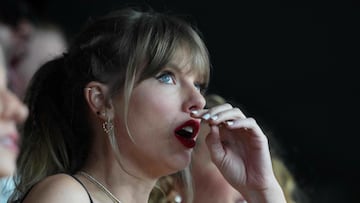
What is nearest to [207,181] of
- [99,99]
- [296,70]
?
[99,99]

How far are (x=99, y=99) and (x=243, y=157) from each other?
0.39 metres

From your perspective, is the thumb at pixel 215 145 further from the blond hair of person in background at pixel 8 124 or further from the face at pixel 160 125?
the blond hair of person in background at pixel 8 124

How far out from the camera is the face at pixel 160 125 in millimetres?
1890

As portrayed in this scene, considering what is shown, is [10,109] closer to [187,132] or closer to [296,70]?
[187,132]

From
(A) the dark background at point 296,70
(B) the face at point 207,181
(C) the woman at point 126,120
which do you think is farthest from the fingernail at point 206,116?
(A) the dark background at point 296,70

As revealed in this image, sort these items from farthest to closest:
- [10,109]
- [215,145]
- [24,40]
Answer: [24,40] → [215,145] → [10,109]

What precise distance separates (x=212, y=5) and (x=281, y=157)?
116 cm

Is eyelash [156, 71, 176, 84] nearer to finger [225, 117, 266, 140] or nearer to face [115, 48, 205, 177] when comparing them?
face [115, 48, 205, 177]

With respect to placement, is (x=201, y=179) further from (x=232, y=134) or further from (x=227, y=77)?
(x=227, y=77)

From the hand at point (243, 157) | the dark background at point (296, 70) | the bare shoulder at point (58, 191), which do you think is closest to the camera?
the bare shoulder at point (58, 191)

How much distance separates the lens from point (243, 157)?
2.08 meters

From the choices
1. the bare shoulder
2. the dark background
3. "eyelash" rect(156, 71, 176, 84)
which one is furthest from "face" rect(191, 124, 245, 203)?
the dark background

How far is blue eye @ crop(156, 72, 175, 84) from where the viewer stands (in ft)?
6.39

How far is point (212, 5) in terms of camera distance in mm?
3781
